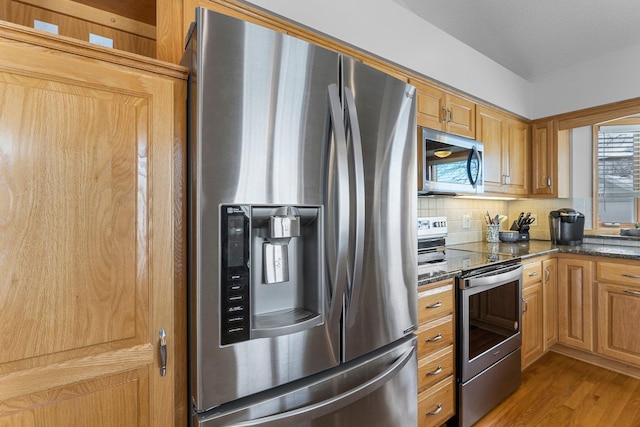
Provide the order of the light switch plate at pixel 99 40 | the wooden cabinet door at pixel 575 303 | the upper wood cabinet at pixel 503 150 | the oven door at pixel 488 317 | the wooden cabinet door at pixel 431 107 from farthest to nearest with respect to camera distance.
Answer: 1. the upper wood cabinet at pixel 503 150
2. the wooden cabinet door at pixel 575 303
3. the wooden cabinet door at pixel 431 107
4. the oven door at pixel 488 317
5. the light switch plate at pixel 99 40

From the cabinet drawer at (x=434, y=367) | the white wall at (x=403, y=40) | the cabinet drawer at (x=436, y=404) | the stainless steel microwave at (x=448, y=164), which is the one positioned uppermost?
the white wall at (x=403, y=40)

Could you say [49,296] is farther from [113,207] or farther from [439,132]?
[439,132]

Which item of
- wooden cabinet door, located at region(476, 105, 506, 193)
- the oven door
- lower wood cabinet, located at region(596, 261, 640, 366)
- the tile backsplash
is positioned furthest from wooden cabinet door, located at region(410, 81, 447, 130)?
lower wood cabinet, located at region(596, 261, 640, 366)

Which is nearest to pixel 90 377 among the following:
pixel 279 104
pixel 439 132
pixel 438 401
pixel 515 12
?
pixel 279 104

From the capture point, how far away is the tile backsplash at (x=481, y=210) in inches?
103

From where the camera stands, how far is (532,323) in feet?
7.59

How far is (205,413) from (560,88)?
359 centimetres

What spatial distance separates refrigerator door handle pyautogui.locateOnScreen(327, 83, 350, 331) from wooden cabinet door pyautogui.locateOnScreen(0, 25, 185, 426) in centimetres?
47

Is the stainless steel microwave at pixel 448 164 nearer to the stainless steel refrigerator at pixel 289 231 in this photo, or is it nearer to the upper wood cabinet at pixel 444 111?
the upper wood cabinet at pixel 444 111

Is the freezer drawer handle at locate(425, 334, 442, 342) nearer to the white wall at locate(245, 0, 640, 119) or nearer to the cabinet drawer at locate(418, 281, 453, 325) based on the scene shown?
the cabinet drawer at locate(418, 281, 453, 325)

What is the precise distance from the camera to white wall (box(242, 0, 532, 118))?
1.48 metres

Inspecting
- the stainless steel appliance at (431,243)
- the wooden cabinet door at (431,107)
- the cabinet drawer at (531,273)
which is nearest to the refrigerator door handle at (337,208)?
the stainless steel appliance at (431,243)

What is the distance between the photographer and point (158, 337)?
88 cm

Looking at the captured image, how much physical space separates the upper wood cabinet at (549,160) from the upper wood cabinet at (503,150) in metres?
0.08
